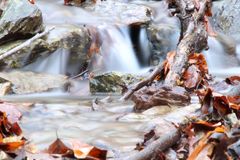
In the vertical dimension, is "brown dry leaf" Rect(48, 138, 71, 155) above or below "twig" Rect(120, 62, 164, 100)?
above

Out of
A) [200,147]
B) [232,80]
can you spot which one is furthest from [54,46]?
[200,147]

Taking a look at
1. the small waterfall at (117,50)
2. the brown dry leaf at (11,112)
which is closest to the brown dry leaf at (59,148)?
the brown dry leaf at (11,112)

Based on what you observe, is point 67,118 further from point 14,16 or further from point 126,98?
point 14,16

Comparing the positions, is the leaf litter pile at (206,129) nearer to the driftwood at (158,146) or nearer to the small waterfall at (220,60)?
the driftwood at (158,146)

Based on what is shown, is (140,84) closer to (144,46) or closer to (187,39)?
(187,39)

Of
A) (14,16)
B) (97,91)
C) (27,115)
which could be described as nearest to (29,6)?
(14,16)

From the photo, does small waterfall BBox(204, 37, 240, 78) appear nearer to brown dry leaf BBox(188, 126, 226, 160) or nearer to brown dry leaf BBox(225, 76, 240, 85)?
brown dry leaf BBox(225, 76, 240, 85)

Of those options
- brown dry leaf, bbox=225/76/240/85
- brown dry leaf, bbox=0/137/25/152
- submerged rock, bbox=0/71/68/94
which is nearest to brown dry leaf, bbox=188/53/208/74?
brown dry leaf, bbox=225/76/240/85

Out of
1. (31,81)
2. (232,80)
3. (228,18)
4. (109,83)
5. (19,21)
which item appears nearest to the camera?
(232,80)
